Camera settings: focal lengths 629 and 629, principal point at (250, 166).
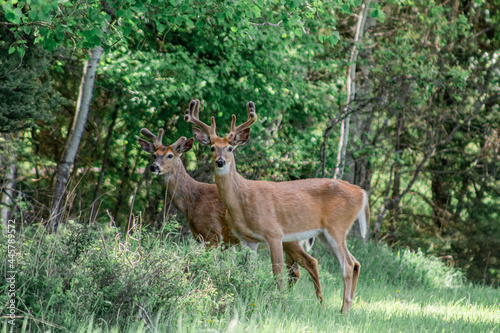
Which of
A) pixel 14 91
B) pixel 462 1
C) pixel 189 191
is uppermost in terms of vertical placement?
pixel 462 1

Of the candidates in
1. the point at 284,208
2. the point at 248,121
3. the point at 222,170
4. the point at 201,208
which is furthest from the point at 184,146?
the point at 284,208

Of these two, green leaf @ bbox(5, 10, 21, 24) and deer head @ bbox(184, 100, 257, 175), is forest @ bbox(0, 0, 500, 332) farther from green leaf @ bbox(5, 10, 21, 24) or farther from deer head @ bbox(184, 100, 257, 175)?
deer head @ bbox(184, 100, 257, 175)

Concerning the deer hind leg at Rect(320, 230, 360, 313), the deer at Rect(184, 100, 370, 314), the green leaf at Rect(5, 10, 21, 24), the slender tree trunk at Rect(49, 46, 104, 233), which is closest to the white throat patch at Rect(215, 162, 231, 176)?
the deer at Rect(184, 100, 370, 314)

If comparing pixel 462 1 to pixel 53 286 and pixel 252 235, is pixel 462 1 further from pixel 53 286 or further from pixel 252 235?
pixel 53 286

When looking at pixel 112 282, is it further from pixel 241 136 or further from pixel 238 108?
pixel 238 108

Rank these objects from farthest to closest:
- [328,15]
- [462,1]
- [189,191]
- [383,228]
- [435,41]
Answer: [383,228]
[462,1]
[435,41]
[328,15]
[189,191]

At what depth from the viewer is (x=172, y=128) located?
12609 millimetres

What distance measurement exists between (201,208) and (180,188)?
554 millimetres

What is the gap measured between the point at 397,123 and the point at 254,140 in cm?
548

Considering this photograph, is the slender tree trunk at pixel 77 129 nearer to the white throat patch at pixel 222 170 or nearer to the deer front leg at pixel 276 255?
the white throat patch at pixel 222 170

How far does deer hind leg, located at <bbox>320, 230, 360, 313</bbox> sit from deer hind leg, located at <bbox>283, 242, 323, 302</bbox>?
287 mm

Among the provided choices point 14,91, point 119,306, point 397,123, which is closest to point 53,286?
point 119,306

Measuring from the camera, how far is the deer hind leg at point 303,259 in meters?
7.38

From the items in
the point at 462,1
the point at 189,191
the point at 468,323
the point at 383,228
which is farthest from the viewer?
the point at 383,228
